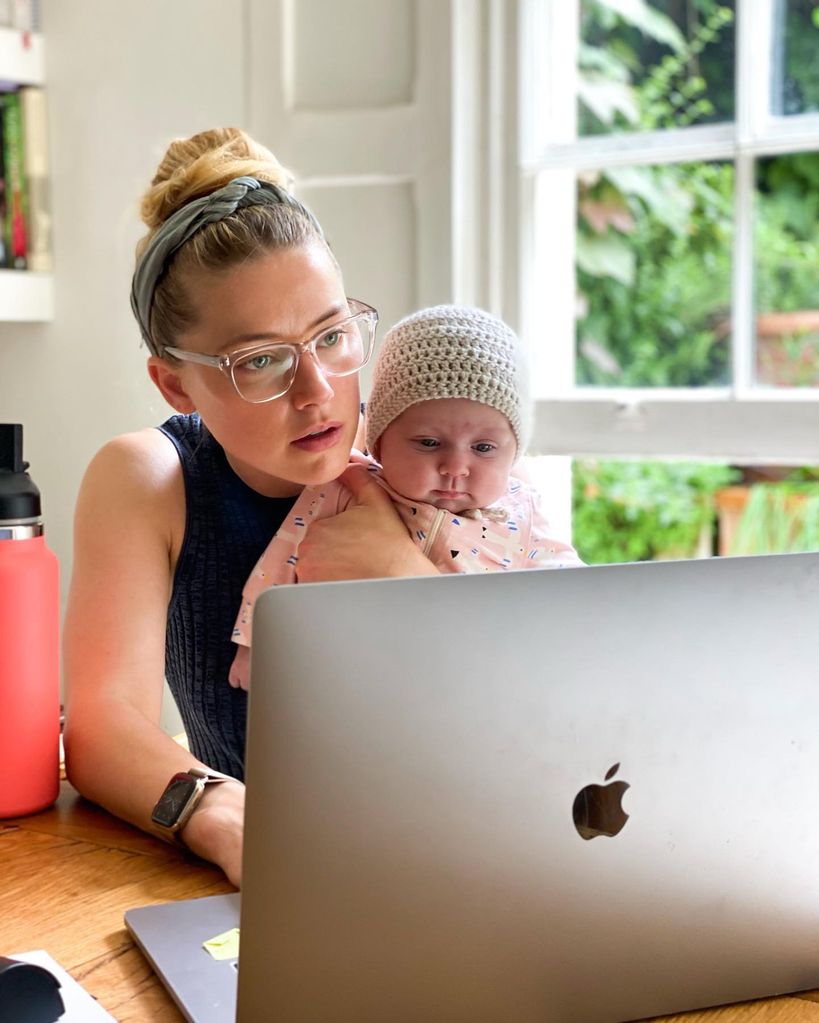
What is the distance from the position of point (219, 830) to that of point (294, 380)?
20.6 inches

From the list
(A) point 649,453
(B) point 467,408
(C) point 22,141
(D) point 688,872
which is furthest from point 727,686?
(C) point 22,141

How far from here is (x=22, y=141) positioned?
9.63 ft

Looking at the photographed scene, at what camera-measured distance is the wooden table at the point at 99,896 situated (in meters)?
0.83

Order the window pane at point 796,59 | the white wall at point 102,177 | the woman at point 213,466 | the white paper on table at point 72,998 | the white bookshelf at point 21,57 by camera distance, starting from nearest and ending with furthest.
A: the white paper on table at point 72,998 → the woman at point 213,466 → the window pane at point 796,59 → the white wall at point 102,177 → the white bookshelf at point 21,57

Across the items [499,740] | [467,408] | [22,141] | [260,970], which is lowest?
[260,970]

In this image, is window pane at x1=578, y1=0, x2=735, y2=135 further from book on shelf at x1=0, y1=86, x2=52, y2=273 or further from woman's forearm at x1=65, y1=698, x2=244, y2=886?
woman's forearm at x1=65, y1=698, x2=244, y2=886

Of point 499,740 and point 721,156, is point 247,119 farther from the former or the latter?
point 499,740

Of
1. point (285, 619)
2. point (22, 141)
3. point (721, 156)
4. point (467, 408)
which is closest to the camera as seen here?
point (285, 619)

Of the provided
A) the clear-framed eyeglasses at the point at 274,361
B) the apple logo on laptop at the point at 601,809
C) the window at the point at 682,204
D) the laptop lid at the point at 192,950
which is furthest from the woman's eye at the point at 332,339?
the window at the point at 682,204

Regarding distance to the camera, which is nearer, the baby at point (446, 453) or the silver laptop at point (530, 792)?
the silver laptop at point (530, 792)

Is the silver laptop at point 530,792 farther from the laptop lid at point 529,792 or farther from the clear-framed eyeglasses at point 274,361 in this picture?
the clear-framed eyeglasses at point 274,361

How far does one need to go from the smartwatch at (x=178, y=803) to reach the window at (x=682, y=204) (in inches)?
60.5

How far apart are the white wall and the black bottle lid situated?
1.61 meters

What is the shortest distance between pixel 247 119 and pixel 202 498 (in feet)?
4.67
